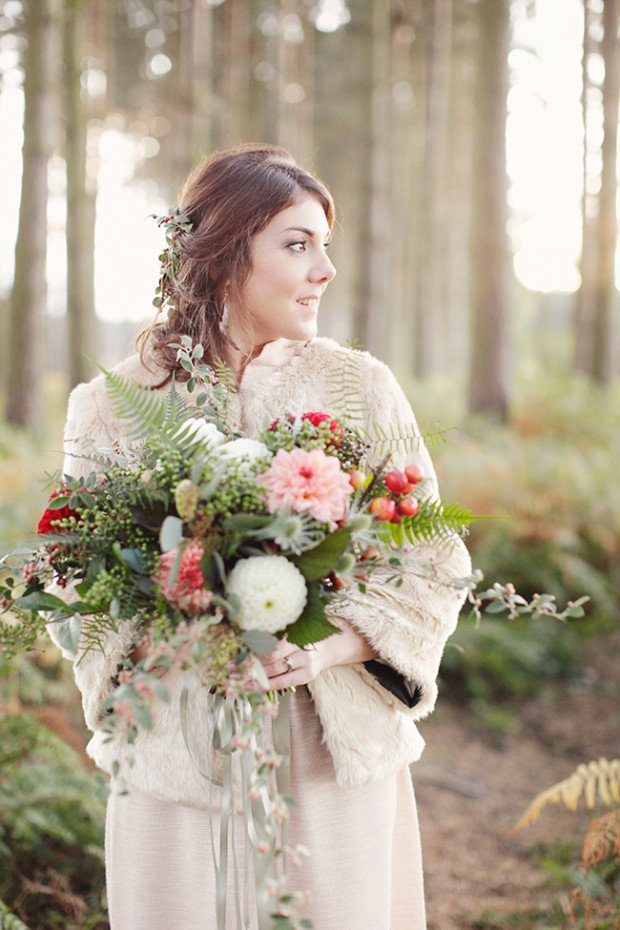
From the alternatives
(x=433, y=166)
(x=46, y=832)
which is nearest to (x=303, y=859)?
(x=46, y=832)

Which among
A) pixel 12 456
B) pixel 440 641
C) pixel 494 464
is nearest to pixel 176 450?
pixel 440 641

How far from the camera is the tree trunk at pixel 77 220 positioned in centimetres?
1027

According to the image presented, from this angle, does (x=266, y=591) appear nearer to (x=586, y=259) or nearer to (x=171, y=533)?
(x=171, y=533)

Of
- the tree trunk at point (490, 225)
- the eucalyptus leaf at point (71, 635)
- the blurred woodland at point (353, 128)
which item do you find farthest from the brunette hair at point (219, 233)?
the tree trunk at point (490, 225)

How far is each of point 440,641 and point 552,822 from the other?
3086 millimetres

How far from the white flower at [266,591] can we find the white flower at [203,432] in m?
0.26

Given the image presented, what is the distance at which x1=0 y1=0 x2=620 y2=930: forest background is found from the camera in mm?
3873

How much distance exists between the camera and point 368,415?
7.43ft

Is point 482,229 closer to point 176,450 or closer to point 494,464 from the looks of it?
point 494,464

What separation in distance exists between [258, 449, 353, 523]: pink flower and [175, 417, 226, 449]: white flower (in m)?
0.15

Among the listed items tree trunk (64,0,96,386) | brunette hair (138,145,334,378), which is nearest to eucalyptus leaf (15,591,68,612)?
brunette hair (138,145,334,378)

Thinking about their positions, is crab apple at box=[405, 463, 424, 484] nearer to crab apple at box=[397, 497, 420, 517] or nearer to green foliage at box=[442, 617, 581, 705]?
crab apple at box=[397, 497, 420, 517]

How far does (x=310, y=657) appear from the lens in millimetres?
1916

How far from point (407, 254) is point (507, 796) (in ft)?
56.3
